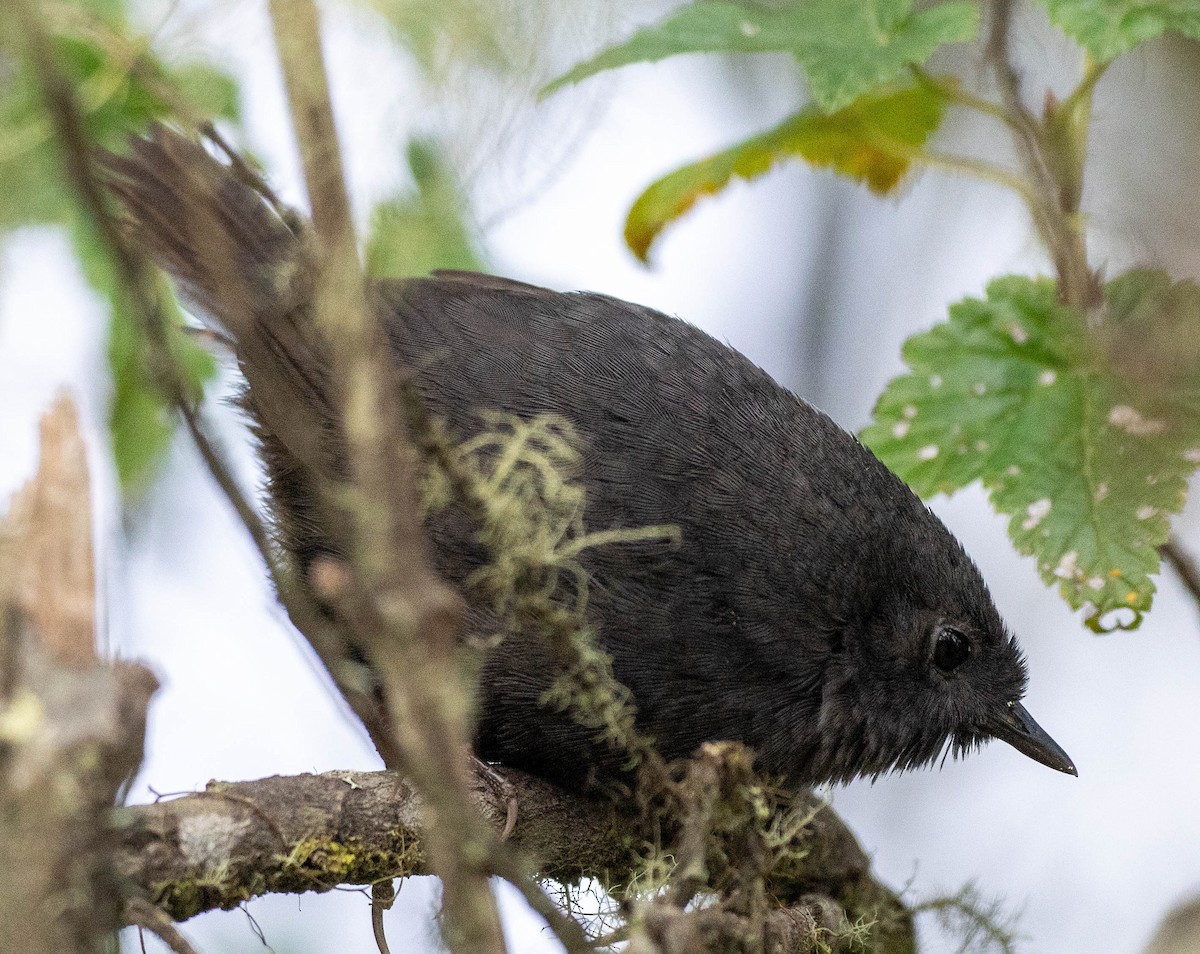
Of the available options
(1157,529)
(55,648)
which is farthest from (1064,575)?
(55,648)

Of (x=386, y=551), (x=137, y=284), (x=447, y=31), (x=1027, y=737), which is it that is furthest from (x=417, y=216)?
(x=1027, y=737)

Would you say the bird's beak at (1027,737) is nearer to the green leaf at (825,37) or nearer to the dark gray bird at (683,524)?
the dark gray bird at (683,524)

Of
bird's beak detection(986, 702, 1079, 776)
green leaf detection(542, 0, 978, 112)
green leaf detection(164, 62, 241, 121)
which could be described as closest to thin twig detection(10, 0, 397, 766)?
green leaf detection(542, 0, 978, 112)

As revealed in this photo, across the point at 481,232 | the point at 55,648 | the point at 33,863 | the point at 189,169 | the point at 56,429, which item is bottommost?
the point at 33,863

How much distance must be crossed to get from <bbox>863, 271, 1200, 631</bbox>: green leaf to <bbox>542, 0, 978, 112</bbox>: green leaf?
633mm

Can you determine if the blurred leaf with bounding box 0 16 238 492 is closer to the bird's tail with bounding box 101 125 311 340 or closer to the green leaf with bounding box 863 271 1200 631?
the bird's tail with bounding box 101 125 311 340

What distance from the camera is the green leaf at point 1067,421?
2.74m

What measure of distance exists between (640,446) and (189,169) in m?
1.33

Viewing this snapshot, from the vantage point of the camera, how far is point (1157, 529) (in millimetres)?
2711

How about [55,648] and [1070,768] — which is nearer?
[55,648]

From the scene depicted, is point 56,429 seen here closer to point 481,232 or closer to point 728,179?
point 481,232

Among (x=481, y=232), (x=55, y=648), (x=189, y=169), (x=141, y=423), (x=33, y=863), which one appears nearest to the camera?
(x=33, y=863)

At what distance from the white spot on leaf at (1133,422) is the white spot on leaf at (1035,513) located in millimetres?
226

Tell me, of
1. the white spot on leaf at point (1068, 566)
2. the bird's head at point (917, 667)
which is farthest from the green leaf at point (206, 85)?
the white spot on leaf at point (1068, 566)
